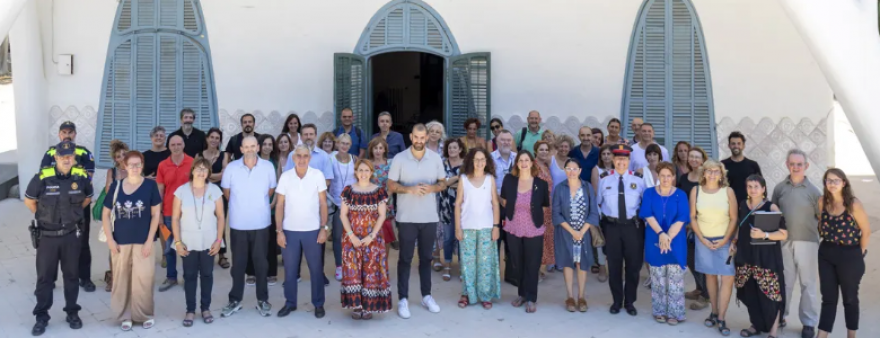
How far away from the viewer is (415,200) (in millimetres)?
5641

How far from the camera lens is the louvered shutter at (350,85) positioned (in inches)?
351

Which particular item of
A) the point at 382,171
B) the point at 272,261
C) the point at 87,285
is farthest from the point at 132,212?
the point at 382,171

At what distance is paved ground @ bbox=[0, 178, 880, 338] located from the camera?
17.3 feet

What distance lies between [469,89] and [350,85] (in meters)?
1.54

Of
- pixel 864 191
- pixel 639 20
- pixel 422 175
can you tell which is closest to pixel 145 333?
pixel 422 175

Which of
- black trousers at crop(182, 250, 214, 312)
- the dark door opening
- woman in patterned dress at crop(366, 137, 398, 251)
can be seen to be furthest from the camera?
the dark door opening

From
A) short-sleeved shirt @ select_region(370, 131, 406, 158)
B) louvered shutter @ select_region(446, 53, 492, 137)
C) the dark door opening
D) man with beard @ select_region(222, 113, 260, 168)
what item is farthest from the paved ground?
the dark door opening

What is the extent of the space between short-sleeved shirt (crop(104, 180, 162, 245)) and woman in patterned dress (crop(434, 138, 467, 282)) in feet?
8.28

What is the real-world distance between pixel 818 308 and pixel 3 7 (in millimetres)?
7065

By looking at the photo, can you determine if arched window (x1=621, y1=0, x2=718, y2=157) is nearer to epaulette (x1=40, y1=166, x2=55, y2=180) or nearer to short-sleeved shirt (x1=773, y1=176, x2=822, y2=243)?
short-sleeved shirt (x1=773, y1=176, x2=822, y2=243)

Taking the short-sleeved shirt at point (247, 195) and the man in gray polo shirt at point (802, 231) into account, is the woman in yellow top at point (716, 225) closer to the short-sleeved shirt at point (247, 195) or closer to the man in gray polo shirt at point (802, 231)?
the man in gray polo shirt at point (802, 231)

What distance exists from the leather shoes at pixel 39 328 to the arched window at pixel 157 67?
4582 mm

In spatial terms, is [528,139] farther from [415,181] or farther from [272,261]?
[272,261]

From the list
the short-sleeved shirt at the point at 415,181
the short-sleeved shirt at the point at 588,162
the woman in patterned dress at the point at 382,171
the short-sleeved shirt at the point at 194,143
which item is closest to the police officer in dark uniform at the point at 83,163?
the short-sleeved shirt at the point at 194,143
